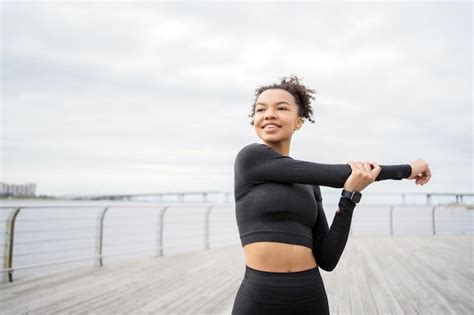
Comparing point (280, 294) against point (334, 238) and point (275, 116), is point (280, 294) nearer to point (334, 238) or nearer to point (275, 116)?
point (334, 238)

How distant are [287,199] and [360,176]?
8.8 inches

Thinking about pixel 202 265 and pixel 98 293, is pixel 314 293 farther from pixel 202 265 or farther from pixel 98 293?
pixel 202 265

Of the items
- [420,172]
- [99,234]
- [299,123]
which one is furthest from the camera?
[99,234]

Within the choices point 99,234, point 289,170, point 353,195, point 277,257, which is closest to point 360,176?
point 353,195

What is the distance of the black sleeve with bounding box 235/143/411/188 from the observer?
3.88ft

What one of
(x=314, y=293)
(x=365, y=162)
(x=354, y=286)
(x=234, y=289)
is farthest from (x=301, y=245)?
(x=354, y=286)

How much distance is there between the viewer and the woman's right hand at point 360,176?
1164 millimetres

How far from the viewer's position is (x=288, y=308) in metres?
1.16

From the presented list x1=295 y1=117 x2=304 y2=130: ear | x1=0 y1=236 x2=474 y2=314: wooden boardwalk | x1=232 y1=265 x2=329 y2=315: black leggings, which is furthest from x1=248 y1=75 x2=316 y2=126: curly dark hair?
x1=0 y1=236 x2=474 y2=314: wooden boardwalk

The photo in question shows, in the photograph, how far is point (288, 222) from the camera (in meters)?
1.21

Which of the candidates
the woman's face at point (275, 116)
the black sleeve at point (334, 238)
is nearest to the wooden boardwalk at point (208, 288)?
the black sleeve at point (334, 238)

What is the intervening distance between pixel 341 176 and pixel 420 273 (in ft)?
19.1

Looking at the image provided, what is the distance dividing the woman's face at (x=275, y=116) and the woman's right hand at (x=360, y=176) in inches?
10.3

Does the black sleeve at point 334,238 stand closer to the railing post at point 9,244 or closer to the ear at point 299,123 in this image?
the ear at point 299,123
